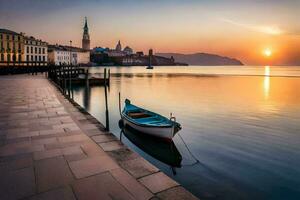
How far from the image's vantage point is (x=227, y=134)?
14.7 metres

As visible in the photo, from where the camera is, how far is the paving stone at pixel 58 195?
3.86 meters

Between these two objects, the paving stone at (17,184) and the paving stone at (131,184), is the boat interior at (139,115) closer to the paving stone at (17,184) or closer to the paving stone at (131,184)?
the paving stone at (131,184)

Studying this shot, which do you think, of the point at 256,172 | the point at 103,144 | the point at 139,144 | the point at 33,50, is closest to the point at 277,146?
the point at 256,172

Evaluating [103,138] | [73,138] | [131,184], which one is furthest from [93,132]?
[131,184]

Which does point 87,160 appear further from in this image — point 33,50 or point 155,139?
point 33,50

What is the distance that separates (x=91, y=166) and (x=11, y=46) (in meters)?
85.1

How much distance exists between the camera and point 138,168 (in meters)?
5.25

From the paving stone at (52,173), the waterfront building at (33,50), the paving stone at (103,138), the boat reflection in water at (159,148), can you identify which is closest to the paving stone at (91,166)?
the paving stone at (52,173)

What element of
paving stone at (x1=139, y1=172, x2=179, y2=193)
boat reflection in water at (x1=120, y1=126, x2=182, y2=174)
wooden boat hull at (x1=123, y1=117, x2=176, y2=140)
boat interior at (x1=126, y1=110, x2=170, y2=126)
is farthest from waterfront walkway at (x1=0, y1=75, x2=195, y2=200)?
boat interior at (x1=126, y1=110, x2=170, y2=126)

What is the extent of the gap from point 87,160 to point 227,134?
11.6 m

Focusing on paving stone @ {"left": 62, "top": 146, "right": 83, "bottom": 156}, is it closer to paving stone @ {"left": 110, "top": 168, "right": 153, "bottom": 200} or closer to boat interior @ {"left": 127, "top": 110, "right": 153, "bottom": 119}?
paving stone @ {"left": 110, "top": 168, "right": 153, "bottom": 200}

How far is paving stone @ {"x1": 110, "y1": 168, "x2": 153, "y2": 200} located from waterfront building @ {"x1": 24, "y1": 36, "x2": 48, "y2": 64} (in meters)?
86.5

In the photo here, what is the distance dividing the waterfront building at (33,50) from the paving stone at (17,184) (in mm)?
85732

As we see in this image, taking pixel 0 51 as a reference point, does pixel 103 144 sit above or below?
below
